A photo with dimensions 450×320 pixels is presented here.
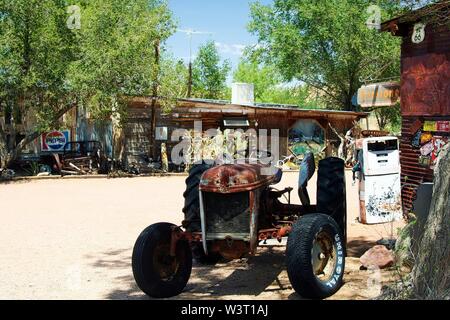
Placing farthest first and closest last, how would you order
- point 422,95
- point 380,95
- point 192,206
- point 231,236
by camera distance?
1. point 380,95
2. point 422,95
3. point 192,206
4. point 231,236

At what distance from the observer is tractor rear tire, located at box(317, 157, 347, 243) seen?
7336mm

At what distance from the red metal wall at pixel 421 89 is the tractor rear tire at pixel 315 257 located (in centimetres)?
477

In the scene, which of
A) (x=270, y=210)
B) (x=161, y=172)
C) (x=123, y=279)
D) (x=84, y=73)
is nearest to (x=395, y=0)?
(x=270, y=210)

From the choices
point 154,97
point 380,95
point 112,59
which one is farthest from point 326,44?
point 380,95

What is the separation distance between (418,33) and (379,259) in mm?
5218

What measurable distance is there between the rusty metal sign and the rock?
213 inches

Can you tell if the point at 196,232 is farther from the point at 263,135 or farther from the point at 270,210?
the point at 263,135

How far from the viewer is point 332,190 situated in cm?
737

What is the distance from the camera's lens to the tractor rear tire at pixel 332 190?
7.34m

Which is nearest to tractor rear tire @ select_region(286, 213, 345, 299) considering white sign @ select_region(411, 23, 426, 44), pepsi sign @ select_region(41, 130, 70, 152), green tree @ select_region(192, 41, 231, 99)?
white sign @ select_region(411, 23, 426, 44)

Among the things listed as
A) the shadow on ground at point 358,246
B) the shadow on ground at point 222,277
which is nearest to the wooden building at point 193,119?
the shadow on ground at point 358,246

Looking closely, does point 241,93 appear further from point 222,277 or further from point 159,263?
point 159,263

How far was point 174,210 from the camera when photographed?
13.1 m

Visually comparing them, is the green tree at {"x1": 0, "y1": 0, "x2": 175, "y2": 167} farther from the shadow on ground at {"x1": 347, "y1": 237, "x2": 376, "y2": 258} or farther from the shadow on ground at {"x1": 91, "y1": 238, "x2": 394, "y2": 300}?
the shadow on ground at {"x1": 347, "y1": 237, "x2": 376, "y2": 258}
